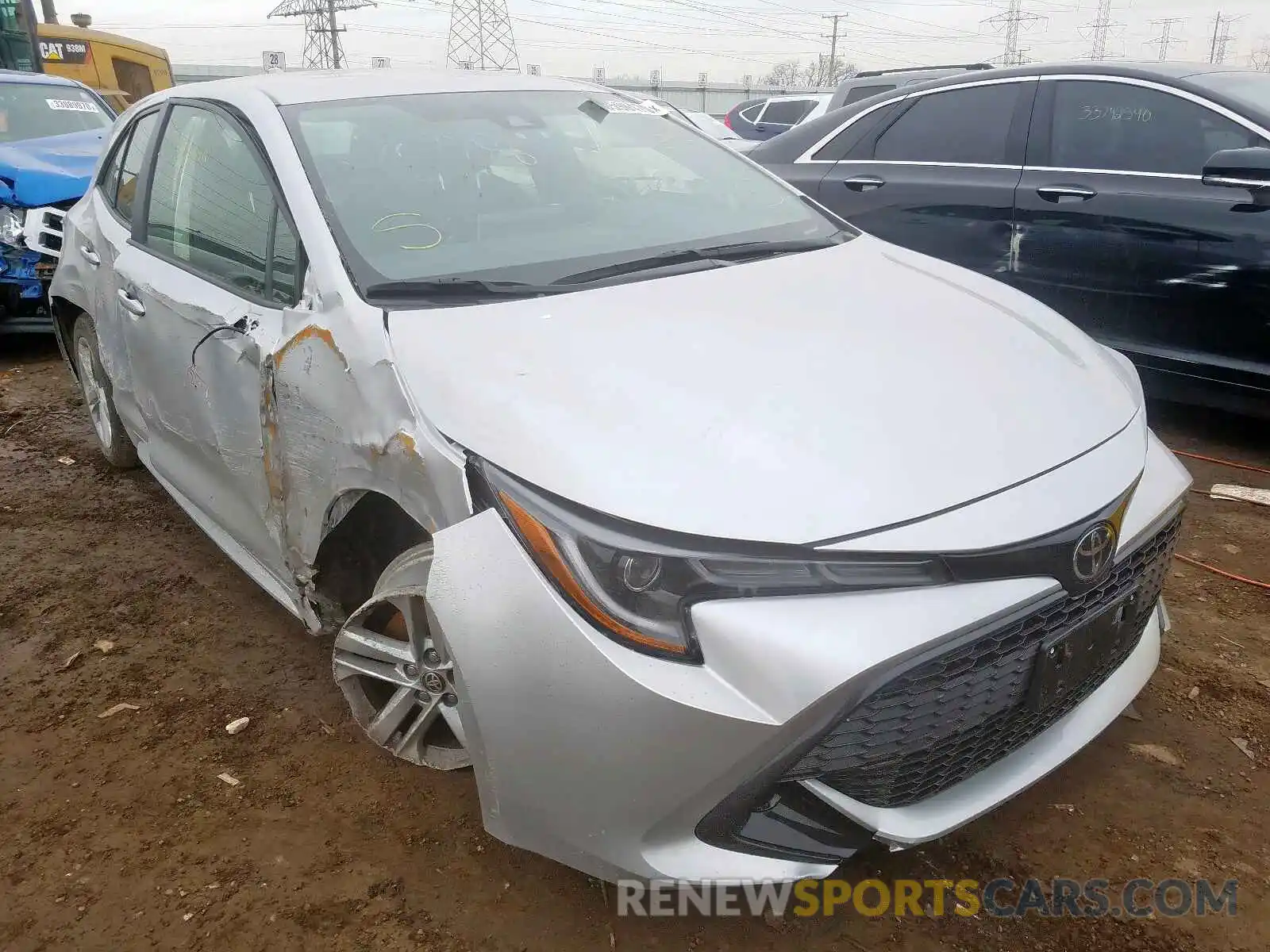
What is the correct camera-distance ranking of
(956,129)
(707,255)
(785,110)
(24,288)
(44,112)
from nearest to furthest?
(707,255) < (956,129) < (24,288) < (44,112) < (785,110)

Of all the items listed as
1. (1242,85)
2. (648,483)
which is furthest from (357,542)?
(1242,85)

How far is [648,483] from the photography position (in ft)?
5.27

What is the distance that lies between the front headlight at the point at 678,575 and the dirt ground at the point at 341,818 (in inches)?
29.4

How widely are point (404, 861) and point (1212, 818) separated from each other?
174 centimetres

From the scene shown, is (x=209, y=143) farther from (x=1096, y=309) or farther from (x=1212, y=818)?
(x=1096, y=309)

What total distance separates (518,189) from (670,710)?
161 cm

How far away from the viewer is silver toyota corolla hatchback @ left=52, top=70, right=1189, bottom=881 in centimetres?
155

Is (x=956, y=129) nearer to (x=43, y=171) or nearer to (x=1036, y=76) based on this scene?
(x=1036, y=76)

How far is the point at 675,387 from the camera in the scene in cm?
183

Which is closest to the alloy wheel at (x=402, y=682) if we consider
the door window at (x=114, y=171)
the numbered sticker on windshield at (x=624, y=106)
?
the numbered sticker on windshield at (x=624, y=106)

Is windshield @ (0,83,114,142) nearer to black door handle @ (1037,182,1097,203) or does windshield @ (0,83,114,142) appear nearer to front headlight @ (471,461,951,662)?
black door handle @ (1037,182,1097,203)

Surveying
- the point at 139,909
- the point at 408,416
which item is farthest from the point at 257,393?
the point at 139,909

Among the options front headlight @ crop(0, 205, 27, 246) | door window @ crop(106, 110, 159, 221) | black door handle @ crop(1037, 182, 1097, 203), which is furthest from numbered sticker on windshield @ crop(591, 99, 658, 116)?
front headlight @ crop(0, 205, 27, 246)

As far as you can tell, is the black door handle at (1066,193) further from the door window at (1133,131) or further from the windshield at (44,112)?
the windshield at (44,112)
